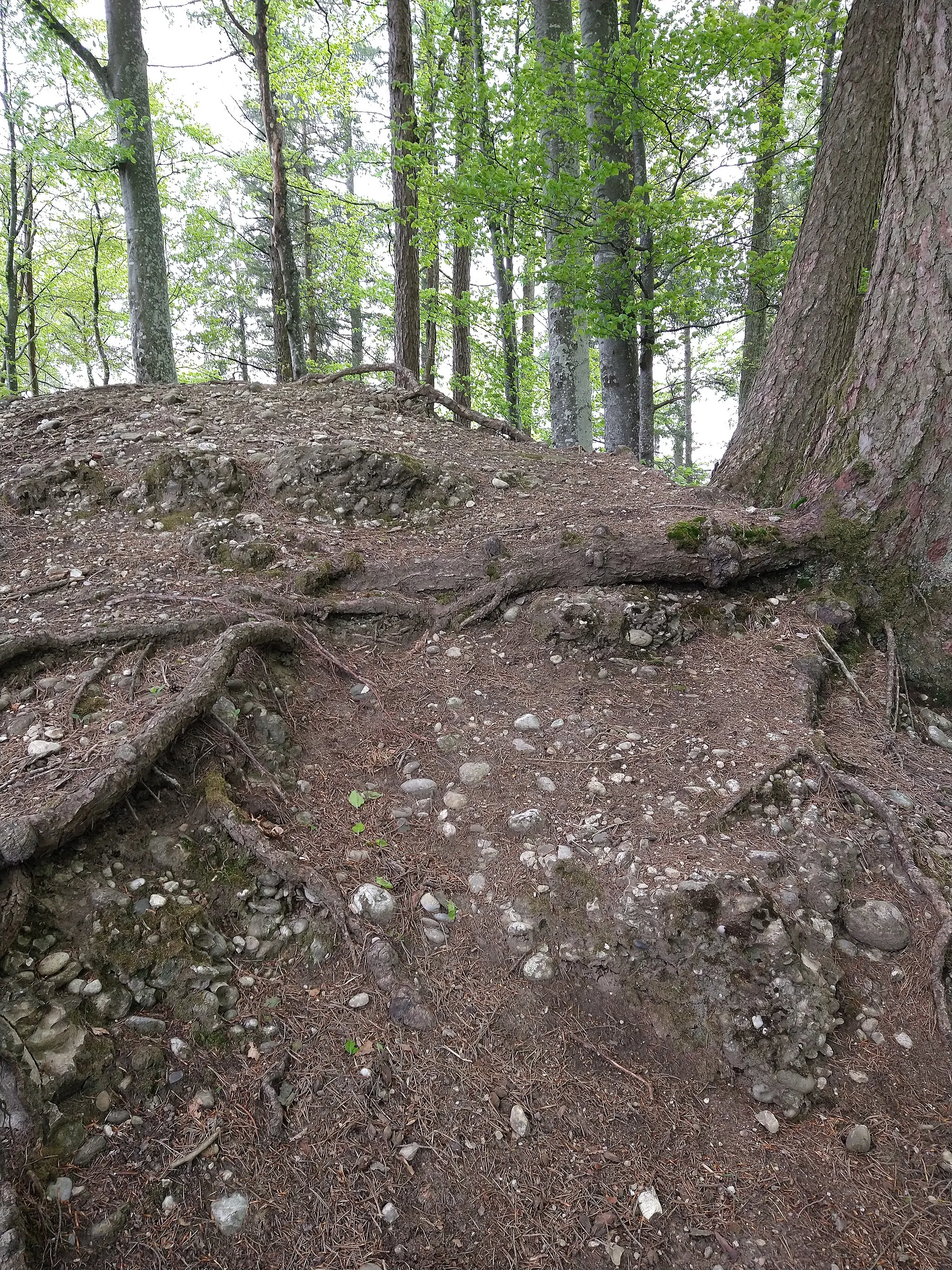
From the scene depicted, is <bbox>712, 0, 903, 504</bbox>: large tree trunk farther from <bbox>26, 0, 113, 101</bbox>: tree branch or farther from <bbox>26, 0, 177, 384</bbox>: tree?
<bbox>26, 0, 113, 101</bbox>: tree branch

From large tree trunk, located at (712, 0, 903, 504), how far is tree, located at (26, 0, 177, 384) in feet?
27.0

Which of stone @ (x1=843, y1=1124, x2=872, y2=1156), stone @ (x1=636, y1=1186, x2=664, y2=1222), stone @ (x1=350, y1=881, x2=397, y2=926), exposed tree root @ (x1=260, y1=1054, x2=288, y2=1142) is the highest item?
stone @ (x1=350, y1=881, x2=397, y2=926)

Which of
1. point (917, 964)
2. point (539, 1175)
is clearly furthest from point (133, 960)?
point (917, 964)

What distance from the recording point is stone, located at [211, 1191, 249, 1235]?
1848 mm

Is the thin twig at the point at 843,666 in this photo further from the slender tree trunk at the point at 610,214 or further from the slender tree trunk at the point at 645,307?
the slender tree trunk at the point at 610,214

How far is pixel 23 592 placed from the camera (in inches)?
174

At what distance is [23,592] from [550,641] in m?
3.65

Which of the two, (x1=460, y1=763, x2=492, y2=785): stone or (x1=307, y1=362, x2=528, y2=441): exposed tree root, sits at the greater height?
(x1=307, y1=362, x2=528, y2=441): exposed tree root

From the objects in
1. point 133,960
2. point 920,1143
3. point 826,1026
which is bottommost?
point 920,1143

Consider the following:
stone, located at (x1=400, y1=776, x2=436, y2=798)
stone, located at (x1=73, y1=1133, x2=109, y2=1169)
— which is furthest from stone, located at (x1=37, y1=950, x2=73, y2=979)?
stone, located at (x1=400, y1=776, x2=436, y2=798)

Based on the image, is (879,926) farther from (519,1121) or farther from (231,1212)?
(231,1212)

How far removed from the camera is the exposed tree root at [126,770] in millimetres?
2426

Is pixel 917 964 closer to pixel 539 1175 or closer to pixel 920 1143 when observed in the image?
pixel 920 1143

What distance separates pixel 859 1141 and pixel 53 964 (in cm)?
282
